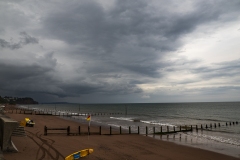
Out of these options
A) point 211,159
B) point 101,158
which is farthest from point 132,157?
point 211,159

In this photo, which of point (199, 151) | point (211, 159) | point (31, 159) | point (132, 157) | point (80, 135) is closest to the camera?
point (31, 159)

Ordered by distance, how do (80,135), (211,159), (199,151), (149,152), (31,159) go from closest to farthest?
1. (31,159)
2. (211,159)
3. (149,152)
4. (199,151)
5. (80,135)

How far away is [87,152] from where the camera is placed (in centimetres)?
1436

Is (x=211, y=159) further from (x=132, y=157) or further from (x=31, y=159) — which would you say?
(x=31, y=159)

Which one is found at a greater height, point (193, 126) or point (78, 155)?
point (78, 155)

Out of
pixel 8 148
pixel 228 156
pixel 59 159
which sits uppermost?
pixel 8 148

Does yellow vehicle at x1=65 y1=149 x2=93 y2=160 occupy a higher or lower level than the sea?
higher

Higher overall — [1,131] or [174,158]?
[1,131]

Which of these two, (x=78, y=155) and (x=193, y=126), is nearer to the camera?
(x=78, y=155)

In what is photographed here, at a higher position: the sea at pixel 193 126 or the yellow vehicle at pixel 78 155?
the yellow vehicle at pixel 78 155

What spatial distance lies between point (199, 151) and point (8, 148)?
16.9m

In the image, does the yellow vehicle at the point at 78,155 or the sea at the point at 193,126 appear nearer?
the yellow vehicle at the point at 78,155

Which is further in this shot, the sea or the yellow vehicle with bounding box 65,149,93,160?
the sea

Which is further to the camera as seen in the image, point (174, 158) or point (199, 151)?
point (199, 151)
